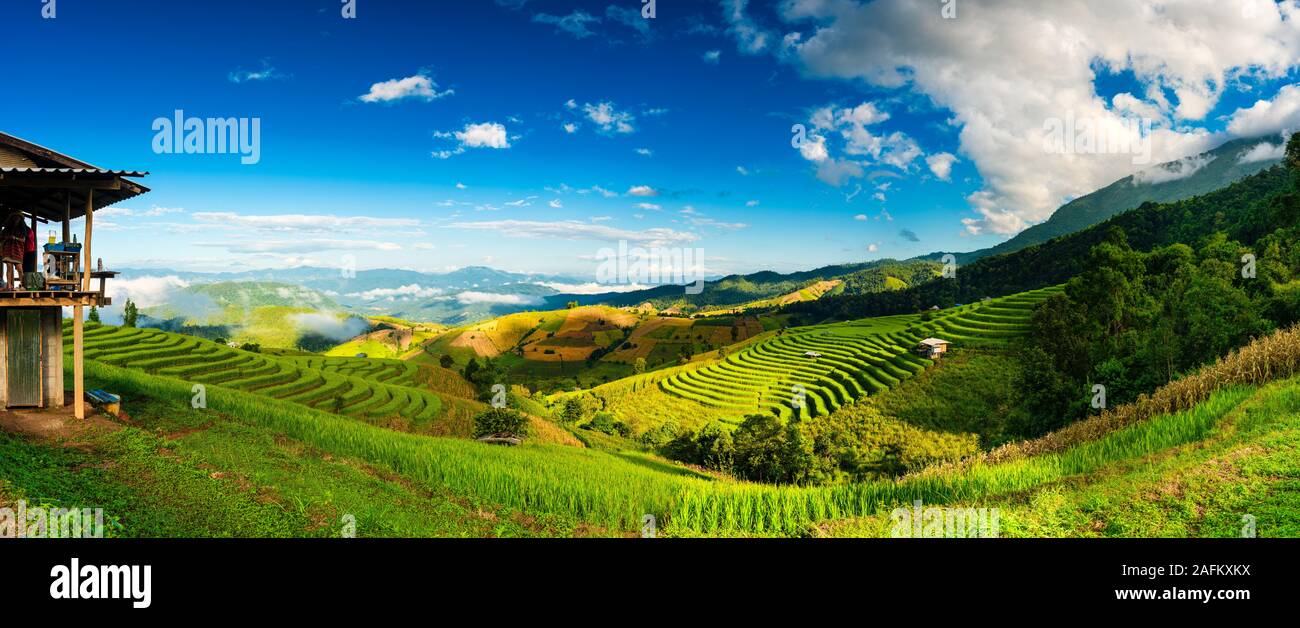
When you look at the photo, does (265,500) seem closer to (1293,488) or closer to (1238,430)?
(1293,488)

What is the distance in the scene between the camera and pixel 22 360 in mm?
11484

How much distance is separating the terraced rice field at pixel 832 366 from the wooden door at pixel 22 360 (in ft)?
149

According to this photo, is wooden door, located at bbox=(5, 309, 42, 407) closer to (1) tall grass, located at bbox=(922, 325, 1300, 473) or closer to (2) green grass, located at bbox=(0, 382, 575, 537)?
(2) green grass, located at bbox=(0, 382, 575, 537)

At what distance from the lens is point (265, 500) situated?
8453 mm

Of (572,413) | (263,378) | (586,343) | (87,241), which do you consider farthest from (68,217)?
(586,343)

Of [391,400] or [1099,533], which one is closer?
[1099,533]

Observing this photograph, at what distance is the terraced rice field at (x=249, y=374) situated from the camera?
1193 inches

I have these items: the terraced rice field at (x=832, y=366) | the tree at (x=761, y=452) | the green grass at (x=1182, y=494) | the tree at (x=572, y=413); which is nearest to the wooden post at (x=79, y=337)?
the green grass at (x=1182, y=494)

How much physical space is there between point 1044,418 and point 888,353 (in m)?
38.4

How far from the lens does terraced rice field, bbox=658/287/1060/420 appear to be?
5831cm

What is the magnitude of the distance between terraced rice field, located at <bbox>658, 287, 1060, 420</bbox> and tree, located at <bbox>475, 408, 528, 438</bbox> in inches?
1059

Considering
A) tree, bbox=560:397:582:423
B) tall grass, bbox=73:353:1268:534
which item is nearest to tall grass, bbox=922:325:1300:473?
tall grass, bbox=73:353:1268:534
